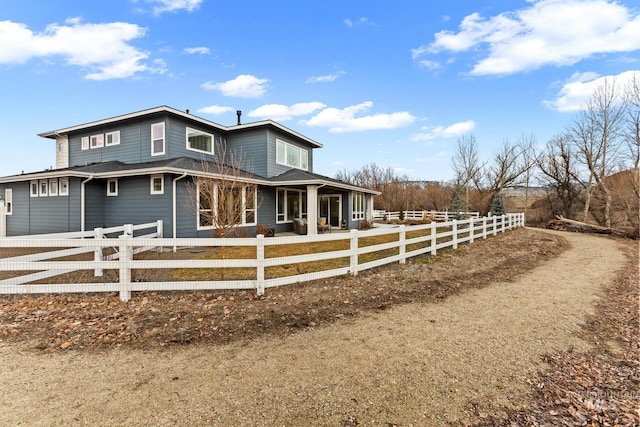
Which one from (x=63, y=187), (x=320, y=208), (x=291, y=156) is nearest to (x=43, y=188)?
(x=63, y=187)

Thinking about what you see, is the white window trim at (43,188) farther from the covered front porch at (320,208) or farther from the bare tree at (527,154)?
the bare tree at (527,154)

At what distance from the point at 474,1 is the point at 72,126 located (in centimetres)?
1931

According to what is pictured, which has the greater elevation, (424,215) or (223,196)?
(223,196)

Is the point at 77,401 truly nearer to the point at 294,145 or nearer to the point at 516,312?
the point at 516,312

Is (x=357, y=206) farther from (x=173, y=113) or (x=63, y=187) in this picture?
(x=63, y=187)

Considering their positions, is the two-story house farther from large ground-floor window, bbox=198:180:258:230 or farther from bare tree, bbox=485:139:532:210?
bare tree, bbox=485:139:532:210

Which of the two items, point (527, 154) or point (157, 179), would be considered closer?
point (157, 179)

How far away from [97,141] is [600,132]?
34.2 m

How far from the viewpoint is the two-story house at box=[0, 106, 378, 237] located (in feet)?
37.8

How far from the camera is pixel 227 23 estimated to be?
40.4 ft

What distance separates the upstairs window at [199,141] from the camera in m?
14.2

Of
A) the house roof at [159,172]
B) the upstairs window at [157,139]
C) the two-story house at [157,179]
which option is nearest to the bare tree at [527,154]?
the two-story house at [157,179]

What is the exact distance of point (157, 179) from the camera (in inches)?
454

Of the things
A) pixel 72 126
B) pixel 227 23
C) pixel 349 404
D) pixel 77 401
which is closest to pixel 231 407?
pixel 349 404
